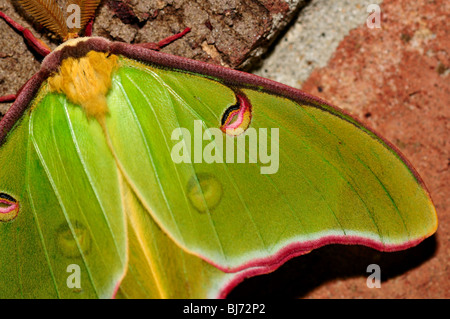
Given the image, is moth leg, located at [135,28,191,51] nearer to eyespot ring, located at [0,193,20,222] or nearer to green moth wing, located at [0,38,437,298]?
green moth wing, located at [0,38,437,298]

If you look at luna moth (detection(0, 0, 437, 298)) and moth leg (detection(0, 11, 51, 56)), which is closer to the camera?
luna moth (detection(0, 0, 437, 298))


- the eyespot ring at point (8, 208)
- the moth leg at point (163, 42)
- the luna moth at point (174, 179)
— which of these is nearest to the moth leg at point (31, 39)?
the luna moth at point (174, 179)

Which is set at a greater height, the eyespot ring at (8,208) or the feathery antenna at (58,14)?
the feathery antenna at (58,14)

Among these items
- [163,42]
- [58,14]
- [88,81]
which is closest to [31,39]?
[58,14]

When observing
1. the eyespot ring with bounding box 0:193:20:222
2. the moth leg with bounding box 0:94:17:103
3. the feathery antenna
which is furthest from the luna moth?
the moth leg with bounding box 0:94:17:103

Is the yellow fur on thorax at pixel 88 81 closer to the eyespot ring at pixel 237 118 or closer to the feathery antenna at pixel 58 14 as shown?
the feathery antenna at pixel 58 14

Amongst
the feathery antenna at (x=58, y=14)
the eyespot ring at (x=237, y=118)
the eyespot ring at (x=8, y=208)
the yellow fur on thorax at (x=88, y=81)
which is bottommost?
the eyespot ring at (x=8, y=208)

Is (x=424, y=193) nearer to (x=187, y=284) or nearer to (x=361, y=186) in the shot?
(x=361, y=186)
